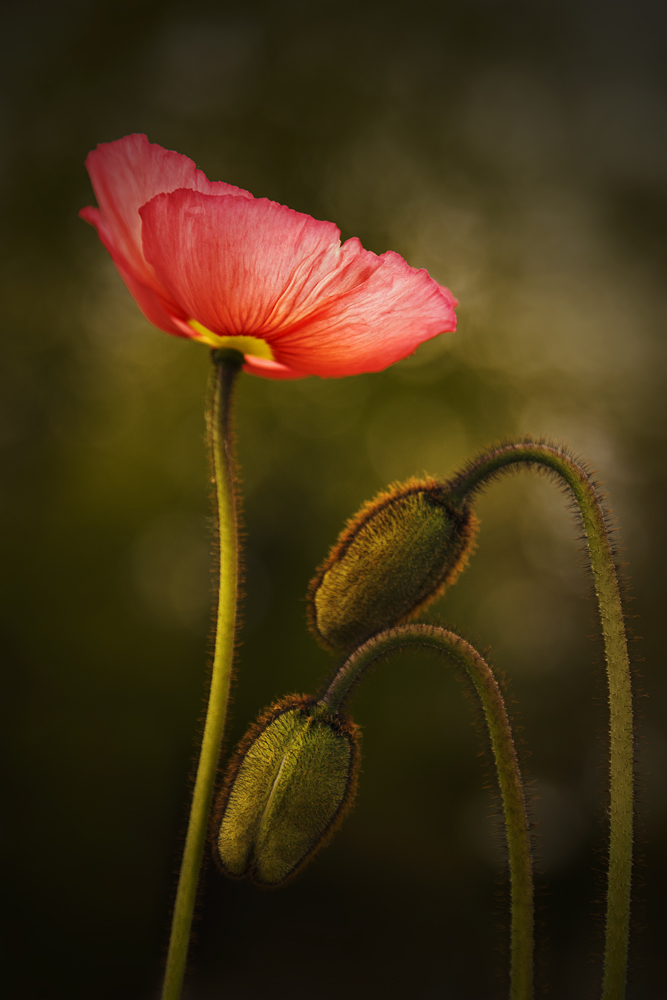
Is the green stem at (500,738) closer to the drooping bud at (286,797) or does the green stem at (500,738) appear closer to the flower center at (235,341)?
the drooping bud at (286,797)

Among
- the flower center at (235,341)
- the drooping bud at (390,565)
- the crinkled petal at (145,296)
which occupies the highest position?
the flower center at (235,341)

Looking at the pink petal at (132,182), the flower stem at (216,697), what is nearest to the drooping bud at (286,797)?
the flower stem at (216,697)

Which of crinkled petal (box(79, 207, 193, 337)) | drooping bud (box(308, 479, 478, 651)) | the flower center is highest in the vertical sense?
the flower center

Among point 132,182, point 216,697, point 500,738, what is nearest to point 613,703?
point 500,738

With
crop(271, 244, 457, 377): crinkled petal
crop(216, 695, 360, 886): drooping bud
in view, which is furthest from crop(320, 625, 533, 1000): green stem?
crop(271, 244, 457, 377): crinkled petal

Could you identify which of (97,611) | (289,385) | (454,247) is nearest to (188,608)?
(97,611)

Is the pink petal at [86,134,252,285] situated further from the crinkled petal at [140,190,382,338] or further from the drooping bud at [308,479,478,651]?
the drooping bud at [308,479,478,651]

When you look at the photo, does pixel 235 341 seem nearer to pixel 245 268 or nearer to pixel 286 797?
pixel 245 268
